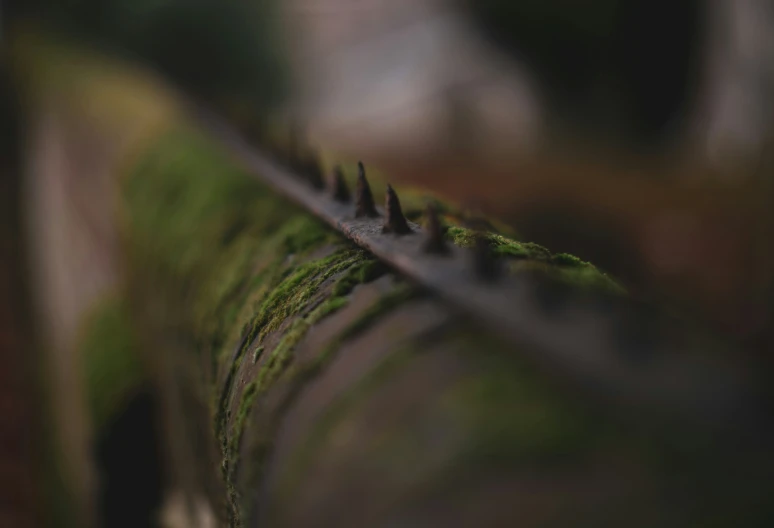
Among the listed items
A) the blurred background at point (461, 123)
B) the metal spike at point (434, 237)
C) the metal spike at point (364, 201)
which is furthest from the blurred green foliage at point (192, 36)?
the metal spike at point (434, 237)

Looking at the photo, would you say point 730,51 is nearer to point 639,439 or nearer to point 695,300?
point 695,300

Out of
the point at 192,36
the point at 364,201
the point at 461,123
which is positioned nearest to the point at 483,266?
the point at 364,201

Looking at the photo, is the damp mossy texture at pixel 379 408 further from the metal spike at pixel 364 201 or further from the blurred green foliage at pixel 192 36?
the blurred green foliage at pixel 192 36

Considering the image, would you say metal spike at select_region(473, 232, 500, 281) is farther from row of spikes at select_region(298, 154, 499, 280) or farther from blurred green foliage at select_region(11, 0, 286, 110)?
blurred green foliage at select_region(11, 0, 286, 110)

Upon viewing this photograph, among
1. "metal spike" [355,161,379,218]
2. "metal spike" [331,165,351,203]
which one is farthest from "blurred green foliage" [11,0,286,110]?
"metal spike" [355,161,379,218]

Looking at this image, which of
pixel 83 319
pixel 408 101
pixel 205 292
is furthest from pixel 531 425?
pixel 408 101

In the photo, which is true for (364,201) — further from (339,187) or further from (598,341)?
(598,341)
